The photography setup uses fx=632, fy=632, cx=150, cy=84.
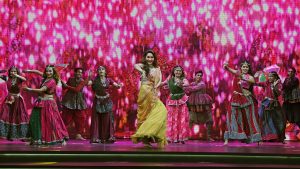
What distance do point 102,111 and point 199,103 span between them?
1748mm

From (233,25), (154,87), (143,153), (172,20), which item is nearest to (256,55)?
(233,25)

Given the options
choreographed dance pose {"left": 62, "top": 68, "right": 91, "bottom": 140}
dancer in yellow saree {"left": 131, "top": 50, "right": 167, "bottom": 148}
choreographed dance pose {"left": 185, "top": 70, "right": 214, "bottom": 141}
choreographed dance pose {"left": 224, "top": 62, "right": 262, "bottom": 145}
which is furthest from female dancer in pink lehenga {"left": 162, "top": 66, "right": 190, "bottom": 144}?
choreographed dance pose {"left": 62, "top": 68, "right": 91, "bottom": 140}

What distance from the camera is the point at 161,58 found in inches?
450

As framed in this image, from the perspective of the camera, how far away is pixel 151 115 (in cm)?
870

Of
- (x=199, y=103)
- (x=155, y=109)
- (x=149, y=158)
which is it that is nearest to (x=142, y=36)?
(x=199, y=103)

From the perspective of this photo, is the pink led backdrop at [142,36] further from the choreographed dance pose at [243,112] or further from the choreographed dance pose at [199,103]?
the choreographed dance pose at [243,112]

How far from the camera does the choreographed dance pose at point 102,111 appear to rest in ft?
32.8

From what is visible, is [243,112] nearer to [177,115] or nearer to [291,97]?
[177,115]

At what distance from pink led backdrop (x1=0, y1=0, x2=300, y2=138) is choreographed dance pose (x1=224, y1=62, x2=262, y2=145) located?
1829mm

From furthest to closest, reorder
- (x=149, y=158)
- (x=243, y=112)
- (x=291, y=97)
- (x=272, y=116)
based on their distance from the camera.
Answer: (x=291, y=97)
(x=272, y=116)
(x=243, y=112)
(x=149, y=158)

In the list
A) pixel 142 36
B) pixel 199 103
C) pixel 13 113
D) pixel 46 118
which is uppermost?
pixel 142 36

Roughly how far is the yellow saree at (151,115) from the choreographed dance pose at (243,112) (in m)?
1.27

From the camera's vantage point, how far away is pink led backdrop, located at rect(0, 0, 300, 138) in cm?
1138

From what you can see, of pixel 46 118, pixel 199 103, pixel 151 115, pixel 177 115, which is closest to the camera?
pixel 151 115
